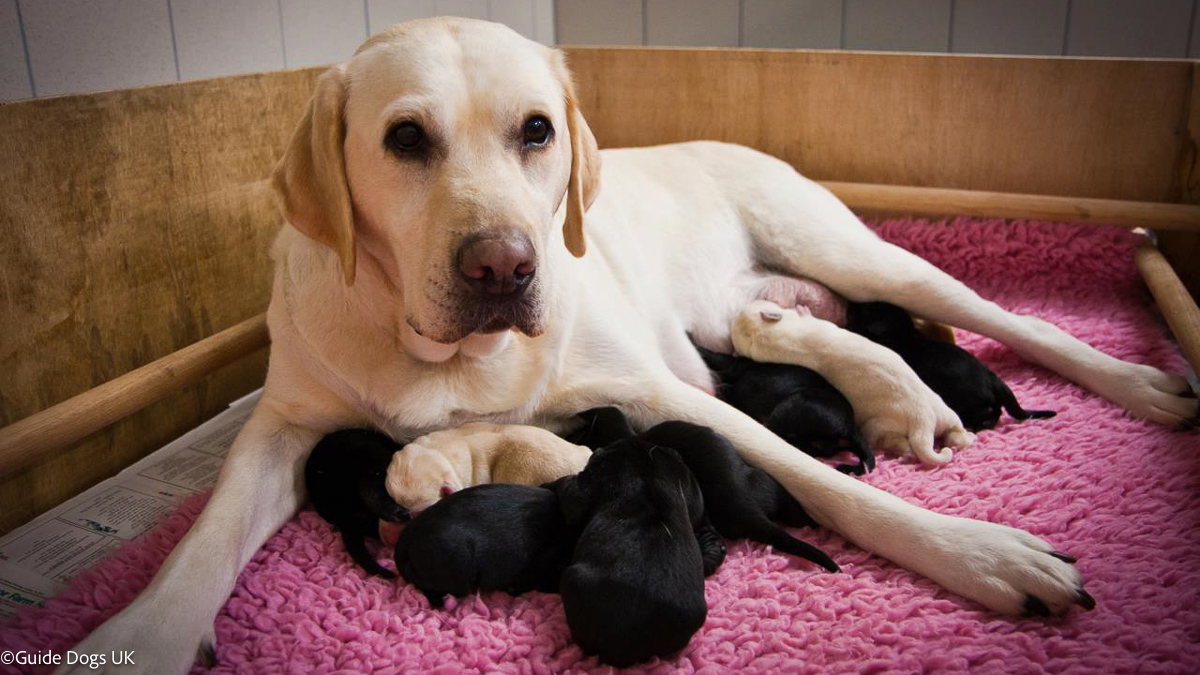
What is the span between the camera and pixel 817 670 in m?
1.40

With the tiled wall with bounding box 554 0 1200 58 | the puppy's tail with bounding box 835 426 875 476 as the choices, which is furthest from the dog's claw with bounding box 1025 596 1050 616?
the tiled wall with bounding box 554 0 1200 58

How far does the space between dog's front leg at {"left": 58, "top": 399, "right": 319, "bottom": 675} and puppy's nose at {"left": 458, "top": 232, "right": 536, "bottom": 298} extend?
67 centimetres

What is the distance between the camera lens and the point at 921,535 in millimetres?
1630

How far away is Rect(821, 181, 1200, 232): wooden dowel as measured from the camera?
2.82m

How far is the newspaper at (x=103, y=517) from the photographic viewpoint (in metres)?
1.72

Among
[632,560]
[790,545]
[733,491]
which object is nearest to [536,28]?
[733,491]

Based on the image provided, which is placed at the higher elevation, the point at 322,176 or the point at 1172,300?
the point at 322,176

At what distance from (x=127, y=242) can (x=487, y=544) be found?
4.10 feet

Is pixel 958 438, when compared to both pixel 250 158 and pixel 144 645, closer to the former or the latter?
pixel 144 645

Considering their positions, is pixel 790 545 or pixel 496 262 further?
pixel 790 545

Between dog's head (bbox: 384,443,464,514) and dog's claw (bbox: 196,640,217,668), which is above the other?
dog's head (bbox: 384,443,464,514)

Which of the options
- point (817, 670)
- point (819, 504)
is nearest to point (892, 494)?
point (819, 504)

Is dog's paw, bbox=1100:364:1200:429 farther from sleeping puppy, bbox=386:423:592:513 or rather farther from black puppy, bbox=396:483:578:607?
black puppy, bbox=396:483:578:607

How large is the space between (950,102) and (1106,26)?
2.36 feet
